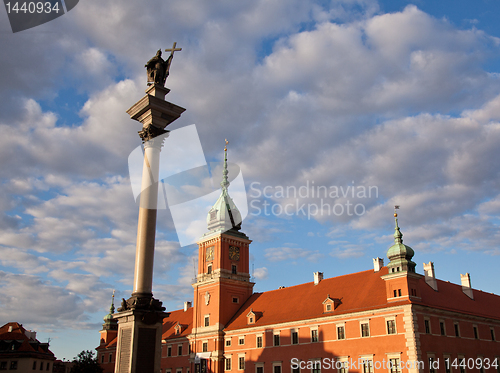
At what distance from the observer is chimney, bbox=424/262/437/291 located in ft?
144

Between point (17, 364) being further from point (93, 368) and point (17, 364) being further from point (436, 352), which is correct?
point (436, 352)

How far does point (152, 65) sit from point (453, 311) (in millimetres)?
35056

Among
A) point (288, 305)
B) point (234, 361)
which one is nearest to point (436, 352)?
point (288, 305)

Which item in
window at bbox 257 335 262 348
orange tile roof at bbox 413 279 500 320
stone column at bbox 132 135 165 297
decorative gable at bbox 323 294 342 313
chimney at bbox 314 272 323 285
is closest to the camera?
stone column at bbox 132 135 165 297

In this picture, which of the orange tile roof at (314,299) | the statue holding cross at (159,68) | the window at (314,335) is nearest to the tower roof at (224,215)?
the orange tile roof at (314,299)

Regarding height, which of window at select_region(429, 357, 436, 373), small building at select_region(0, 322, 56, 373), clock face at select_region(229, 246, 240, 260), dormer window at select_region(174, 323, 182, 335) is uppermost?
clock face at select_region(229, 246, 240, 260)

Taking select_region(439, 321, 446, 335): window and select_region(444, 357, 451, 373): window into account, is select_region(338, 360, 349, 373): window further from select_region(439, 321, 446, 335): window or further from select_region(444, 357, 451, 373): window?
select_region(439, 321, 446, 335): window

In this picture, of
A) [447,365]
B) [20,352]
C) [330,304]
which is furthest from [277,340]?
[20,352]

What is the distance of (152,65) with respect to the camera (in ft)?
68.1

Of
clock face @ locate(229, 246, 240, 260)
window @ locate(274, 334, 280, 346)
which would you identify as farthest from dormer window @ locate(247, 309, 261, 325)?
clock face @ locate(229, 246, 240, 260)

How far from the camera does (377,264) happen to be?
46719mm

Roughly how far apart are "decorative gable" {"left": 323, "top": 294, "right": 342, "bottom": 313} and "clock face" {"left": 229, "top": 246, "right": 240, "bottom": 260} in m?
18.0

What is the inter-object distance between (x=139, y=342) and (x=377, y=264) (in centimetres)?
3454

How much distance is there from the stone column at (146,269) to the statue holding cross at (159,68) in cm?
52
